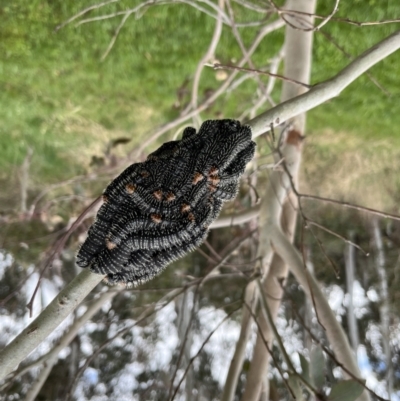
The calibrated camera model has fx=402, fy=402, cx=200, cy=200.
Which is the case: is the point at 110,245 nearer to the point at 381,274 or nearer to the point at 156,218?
the point at 156,218

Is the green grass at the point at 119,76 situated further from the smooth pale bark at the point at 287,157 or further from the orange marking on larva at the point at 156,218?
the orange marking on larva at the point at 156,218

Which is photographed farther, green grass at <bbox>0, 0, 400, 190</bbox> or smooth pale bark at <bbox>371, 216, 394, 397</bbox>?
smooth pale bark at <bbox>371, 216, 394, 397</bbox>

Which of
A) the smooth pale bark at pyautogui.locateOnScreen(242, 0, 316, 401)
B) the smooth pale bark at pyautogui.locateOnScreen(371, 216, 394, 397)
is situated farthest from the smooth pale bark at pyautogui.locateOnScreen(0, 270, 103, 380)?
the smooth pale bark at pyautogui.locateOnScreen(371, 216, 394, 397)

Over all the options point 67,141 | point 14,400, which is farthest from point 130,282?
point 14,400

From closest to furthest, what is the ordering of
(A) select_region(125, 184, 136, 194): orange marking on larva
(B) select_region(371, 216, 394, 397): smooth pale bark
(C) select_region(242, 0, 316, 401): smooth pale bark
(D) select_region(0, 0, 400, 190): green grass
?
(A) select_region(125, 184, 136, 194): orange marking on larva, (C) select_region(242, 0, 316, 401): smooth pale bark, (D) select_region(0, 0, 400, 190): green grass, (B) select_region(371, 216, 394, 397): smooth pale bark

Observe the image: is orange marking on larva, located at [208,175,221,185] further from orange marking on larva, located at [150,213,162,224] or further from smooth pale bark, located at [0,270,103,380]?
smooth pale bark, located at [0,270,103,380]

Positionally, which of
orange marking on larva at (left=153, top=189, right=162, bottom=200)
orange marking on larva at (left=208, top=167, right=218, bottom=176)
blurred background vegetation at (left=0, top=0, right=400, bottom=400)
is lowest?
orange marking on larva at (left=153, top=189, right=162, bottom=200)

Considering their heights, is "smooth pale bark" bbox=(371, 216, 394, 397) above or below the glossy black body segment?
above

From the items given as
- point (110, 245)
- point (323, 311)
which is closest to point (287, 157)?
point (323, 311)
